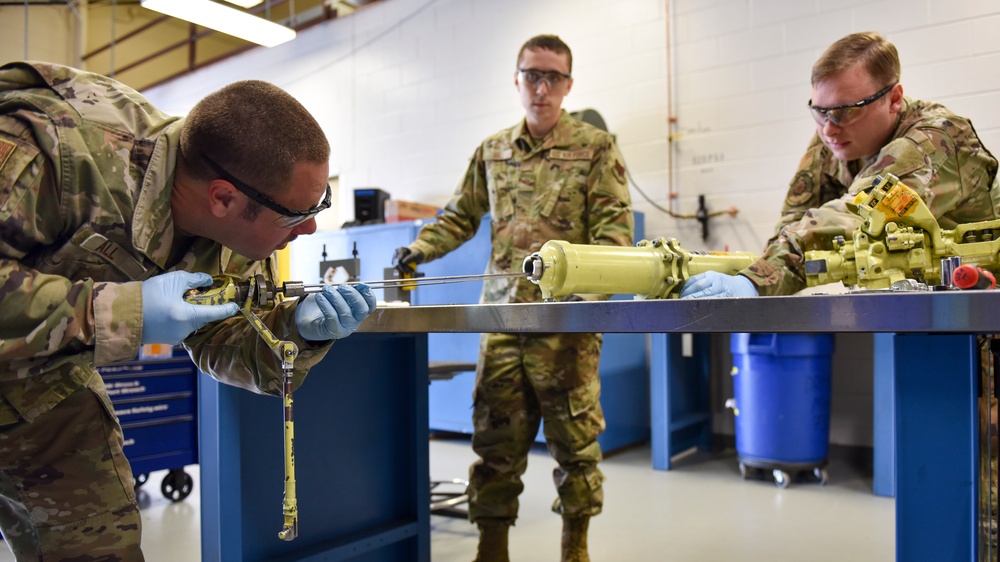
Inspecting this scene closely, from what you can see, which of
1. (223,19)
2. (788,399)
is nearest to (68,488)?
(788,399)

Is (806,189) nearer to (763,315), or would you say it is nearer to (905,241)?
(905,241)

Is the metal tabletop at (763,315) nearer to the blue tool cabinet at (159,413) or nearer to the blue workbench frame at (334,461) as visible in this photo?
the blue workbench frame at (334,461)

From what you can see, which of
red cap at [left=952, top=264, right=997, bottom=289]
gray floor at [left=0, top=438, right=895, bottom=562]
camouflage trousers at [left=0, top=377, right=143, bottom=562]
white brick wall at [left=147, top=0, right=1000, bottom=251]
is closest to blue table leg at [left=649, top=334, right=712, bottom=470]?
gray floor at [left=0, top=438, right=895, bottom=562]

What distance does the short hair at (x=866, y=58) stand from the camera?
159 cm

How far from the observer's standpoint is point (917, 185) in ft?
4.83

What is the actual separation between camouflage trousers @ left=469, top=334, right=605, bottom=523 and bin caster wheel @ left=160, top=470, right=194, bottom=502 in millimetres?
1677

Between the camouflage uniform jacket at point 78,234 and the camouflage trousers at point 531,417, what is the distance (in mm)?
804

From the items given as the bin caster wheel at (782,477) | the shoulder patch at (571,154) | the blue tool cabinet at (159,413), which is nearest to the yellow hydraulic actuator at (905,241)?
the shoulder patch at (571,154)

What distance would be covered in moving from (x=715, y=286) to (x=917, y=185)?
0.49m

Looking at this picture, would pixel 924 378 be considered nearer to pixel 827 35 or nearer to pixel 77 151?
pixel 77 151

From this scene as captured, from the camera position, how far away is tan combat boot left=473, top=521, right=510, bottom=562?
1953 mm

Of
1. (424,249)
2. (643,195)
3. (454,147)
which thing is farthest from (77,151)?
(454,147)

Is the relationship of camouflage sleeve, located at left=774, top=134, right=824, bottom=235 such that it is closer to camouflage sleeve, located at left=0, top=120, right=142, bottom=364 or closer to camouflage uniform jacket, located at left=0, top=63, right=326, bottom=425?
camouflage uniform jacket, located at left=0, top=63, right=326, bottom=425

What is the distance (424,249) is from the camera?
2174 mm
